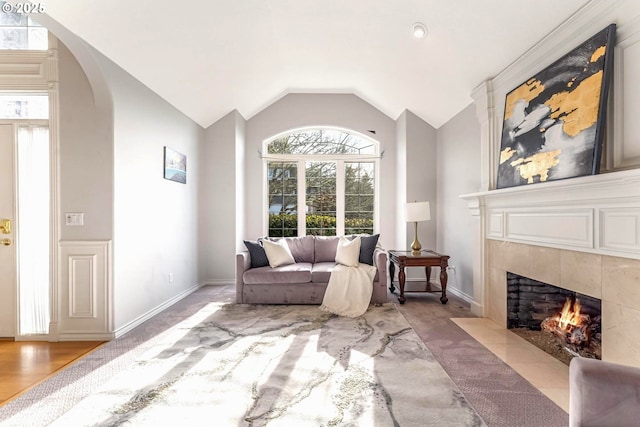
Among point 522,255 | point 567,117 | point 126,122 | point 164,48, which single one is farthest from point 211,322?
point 567,117

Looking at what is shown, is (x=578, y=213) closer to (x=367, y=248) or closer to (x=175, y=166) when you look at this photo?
(x=367, y=248)

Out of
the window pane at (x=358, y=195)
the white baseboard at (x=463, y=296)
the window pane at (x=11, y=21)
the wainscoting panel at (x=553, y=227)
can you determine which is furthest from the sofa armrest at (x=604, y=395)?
the window pane at (x=358, y=195)

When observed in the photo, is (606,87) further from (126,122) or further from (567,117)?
(126,122)

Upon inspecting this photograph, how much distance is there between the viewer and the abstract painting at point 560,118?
82.1 inches

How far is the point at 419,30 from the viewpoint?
327 centimetres

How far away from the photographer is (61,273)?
9.91ft

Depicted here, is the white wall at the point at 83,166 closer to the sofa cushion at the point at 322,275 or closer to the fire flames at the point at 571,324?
the sofa cushion at the point at 322,275

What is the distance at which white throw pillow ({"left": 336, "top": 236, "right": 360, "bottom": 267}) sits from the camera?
427cm

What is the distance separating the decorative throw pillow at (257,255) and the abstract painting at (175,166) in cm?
126

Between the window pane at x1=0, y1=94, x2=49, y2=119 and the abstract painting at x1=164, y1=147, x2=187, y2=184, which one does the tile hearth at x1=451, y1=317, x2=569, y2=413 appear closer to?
the abstract painting at x1=164, y1=147, x2=187, y2=184

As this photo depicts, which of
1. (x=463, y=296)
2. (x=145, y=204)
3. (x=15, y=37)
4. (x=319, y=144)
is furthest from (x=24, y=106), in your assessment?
(x=463, y=296)

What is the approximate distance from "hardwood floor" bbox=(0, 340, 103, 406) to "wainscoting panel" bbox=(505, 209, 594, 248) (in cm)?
378

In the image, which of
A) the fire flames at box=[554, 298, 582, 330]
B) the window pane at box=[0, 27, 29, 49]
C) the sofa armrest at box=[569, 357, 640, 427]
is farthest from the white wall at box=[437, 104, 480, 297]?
the window pane at box=[0, 27, 29, 49]

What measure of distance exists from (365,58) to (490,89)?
1.53 m
